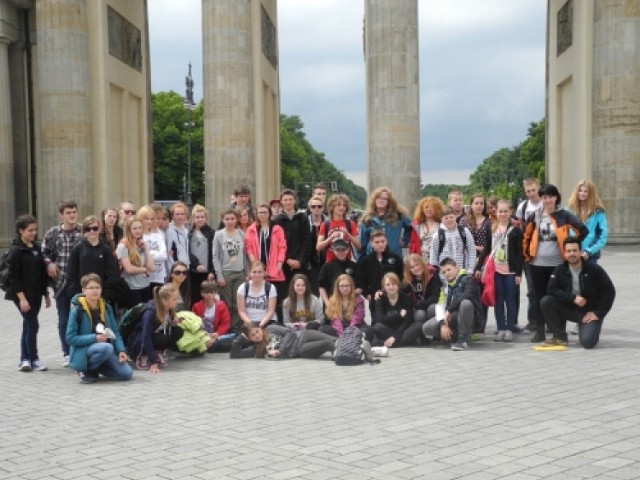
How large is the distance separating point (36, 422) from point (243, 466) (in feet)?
8.89

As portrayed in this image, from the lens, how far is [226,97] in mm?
31516

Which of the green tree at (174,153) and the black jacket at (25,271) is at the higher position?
the green tree at (174,153)

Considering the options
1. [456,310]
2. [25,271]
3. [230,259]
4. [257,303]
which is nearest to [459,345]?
[456,310]

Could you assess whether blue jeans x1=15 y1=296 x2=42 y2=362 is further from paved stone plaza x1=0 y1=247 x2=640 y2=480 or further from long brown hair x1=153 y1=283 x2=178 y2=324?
long brown hair x1=153 y1=283 x2=178 y2=324

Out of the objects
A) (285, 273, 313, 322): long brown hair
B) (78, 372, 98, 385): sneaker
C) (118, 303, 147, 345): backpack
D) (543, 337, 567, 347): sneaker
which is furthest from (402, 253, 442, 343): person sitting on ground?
(78, 372, 98, 385): sneaker

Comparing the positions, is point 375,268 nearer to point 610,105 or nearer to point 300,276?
point 300,276

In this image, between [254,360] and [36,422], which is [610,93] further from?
[36,422]

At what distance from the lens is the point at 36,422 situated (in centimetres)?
891

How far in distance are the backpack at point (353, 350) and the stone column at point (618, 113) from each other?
790 inches

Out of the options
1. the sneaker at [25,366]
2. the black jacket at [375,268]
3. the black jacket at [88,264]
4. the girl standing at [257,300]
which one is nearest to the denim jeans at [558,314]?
the black jacket at [375,268]

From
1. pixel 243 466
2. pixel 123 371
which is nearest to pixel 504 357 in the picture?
pixel 123 371

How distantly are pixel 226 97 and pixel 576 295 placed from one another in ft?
67.3

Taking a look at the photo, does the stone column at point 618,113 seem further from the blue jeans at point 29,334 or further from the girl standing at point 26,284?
the blue jeans at point 29,334

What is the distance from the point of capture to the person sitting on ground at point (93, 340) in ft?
36.0
